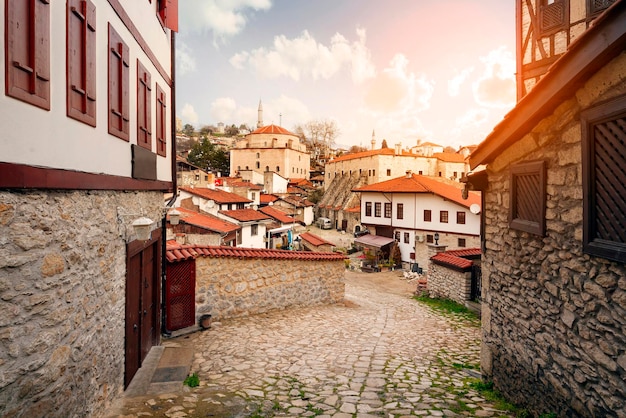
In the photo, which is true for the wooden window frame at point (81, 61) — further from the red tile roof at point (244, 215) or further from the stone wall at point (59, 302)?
the red tile roof at point (244, 215)

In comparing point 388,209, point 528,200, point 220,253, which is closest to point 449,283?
point 220,253

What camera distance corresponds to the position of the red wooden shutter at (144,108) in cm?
635

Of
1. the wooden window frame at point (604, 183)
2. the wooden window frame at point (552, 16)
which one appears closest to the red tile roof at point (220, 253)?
the wooden window frame at point (604, 183)

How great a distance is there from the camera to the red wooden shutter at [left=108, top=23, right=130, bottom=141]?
5004 mm

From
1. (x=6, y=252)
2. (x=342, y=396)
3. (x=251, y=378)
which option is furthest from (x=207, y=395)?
(x=6, y=252)

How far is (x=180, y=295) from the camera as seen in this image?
8688mm

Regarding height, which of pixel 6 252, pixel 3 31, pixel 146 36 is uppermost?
pixel 146 36

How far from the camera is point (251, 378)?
20.5 feet

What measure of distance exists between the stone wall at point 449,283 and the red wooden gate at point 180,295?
29.3ft

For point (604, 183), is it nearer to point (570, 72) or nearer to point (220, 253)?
point (570, 72)

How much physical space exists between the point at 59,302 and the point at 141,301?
314cm

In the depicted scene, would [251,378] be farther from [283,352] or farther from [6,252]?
[6,252]

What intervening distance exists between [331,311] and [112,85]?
920 cm

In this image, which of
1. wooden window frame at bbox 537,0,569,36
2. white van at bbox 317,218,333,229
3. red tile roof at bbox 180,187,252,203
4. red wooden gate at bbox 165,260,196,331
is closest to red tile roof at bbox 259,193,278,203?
white van at bbox 317,218,333,229
